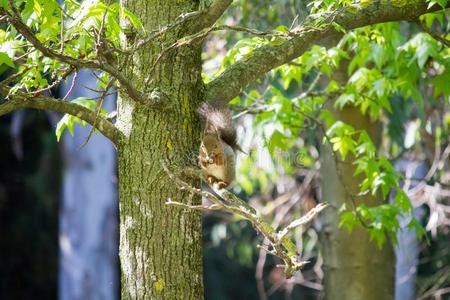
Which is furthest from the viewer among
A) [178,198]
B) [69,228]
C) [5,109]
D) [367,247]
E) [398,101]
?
[69,228]

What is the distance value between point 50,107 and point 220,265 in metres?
8.93

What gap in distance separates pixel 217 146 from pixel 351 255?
209 centimetres

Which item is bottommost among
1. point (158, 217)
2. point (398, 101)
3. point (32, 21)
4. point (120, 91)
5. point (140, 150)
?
point (158, 217)

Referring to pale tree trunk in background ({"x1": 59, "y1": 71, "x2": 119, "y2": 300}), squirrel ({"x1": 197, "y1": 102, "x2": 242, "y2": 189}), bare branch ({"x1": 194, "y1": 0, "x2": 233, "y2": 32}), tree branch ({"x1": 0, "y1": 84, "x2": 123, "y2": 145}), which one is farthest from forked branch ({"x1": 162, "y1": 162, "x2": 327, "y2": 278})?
pale tree trunk in background ({"x1": 59, "y1": 71, "x2": 119, "y2": 300})

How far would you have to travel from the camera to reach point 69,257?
8.73 metres

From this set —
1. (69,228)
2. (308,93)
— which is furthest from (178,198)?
(69,228)

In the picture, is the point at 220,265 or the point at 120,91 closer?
the point at 120,91

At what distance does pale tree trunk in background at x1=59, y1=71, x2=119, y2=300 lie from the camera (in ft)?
28.1

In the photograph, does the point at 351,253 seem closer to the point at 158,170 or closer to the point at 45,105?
the point at 158,170

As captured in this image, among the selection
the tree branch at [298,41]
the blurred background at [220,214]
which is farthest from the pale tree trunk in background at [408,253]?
the tree branch at [298,41]

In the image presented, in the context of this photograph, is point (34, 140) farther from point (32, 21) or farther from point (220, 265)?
point (32, 21)

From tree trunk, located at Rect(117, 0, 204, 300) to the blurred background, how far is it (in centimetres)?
78

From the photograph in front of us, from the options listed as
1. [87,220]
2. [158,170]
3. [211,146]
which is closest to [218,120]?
[211,146]

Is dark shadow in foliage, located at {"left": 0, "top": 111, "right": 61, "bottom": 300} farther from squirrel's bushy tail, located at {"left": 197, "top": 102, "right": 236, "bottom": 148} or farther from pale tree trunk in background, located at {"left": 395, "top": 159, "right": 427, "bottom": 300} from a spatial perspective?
squirrel's bushy tail, located at {"left": 197, "top": 102, "right": 236, "bottom": 148}
